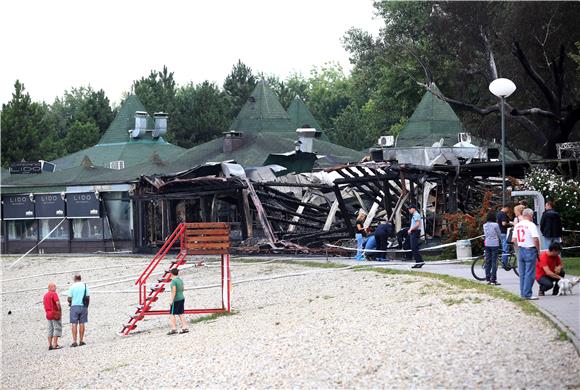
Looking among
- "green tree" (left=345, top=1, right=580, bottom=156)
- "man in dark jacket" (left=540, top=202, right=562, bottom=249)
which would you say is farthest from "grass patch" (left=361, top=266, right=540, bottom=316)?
"green tree" (left=345, top=1, right=580, bottom=156)

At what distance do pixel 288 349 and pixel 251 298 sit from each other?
462 inches

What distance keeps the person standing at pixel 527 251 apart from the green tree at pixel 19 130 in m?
69.3

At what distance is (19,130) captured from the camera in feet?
291

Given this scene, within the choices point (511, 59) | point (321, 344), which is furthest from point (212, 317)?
point (511, 59)

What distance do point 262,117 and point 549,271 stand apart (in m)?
52.1

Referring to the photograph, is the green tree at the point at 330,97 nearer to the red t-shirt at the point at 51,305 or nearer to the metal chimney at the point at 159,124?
the metal chimney at the point at 159,124

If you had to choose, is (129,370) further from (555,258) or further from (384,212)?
(384,212)

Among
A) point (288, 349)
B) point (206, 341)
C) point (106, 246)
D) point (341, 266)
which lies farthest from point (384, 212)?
point (288, 349)

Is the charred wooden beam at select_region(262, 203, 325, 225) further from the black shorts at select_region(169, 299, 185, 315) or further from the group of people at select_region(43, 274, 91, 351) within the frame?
the black shorts at select_region(169, 299, 185, 315)

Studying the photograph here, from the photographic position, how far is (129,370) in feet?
70.7

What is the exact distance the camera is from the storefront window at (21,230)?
5869cm

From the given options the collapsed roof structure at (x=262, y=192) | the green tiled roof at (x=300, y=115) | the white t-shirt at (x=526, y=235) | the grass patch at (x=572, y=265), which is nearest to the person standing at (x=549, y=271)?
the white t-shirt at (x=526, y=235)

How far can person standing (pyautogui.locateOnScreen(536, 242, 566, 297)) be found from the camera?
71.7ft

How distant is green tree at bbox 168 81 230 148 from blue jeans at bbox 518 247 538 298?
8182cm
